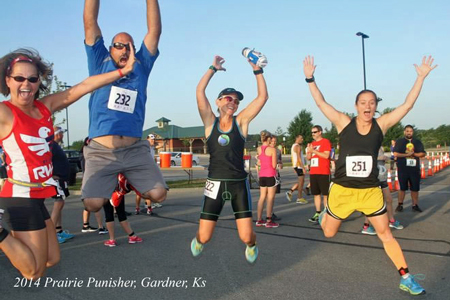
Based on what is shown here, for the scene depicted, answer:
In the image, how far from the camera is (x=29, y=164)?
324cm

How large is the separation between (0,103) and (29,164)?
22.3 inches

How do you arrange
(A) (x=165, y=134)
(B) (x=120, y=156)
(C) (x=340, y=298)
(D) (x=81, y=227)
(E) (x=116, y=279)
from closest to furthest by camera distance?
1. (C) (x=340, y=298)
2. (B) (x=120, y=156)
3. (E) (x=116, y=279)
4. (D) (x=81, y=227)
5. (A) (x=165, y=134)

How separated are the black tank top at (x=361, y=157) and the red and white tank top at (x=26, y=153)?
338cm

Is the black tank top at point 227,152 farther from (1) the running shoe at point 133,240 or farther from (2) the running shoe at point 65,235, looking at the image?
(2) the running shoe at point 65,235

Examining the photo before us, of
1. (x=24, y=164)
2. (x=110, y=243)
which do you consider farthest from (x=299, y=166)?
(x=24, y=164)

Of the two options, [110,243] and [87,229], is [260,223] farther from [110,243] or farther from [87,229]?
[87,229]

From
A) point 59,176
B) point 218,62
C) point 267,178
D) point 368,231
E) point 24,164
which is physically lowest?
point 368,231

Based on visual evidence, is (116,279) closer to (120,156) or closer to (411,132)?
(120,156)

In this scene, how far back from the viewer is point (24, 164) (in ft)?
10.6

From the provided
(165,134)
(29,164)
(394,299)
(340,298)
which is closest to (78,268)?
(29,164)

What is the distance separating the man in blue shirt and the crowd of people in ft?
0.04

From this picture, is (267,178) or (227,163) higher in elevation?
(227,163)

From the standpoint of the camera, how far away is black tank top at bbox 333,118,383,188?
455 centimetres

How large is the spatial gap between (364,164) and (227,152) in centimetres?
171
